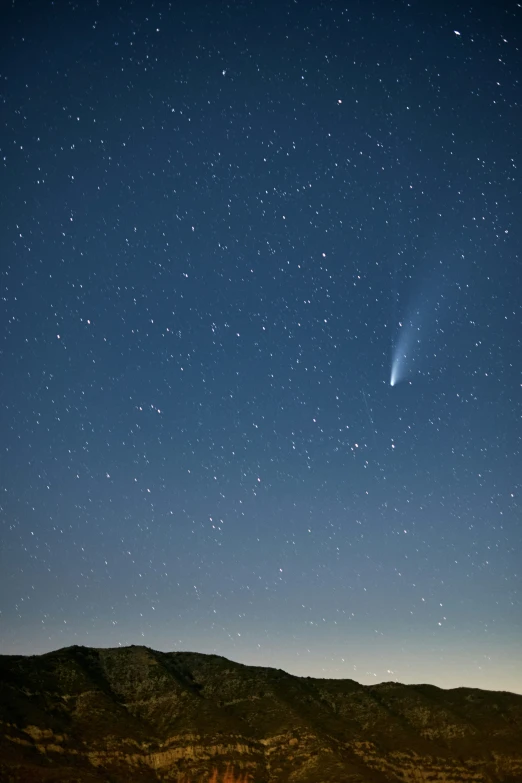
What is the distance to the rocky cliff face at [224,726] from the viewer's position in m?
87.8

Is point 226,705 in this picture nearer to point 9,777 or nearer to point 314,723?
point 314,723

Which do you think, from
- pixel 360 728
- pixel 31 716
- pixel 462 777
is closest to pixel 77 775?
pixel 31 716

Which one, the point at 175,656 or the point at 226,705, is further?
the point at 175,656

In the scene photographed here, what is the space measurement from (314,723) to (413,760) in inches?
574

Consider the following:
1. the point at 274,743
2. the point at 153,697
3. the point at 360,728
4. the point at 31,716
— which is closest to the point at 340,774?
the point at 274,743

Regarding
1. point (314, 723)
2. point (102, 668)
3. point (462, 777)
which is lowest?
point (462, 777)

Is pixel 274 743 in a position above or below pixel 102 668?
below

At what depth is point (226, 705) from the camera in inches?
4188

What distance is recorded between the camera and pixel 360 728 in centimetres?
10744

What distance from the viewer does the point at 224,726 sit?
97938mm

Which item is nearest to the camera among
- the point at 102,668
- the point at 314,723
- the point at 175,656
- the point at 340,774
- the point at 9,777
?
the point at 9,777

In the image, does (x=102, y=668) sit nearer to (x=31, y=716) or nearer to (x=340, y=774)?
(x=31, y=716)

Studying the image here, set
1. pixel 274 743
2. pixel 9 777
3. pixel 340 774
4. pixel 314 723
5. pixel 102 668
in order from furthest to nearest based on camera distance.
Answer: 1. pixel 102 668
2. pixel 314 723
3. pixel 274 743
4. pixel 340 774
5. pixel 9 777

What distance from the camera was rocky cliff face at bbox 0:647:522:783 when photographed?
87.8m
